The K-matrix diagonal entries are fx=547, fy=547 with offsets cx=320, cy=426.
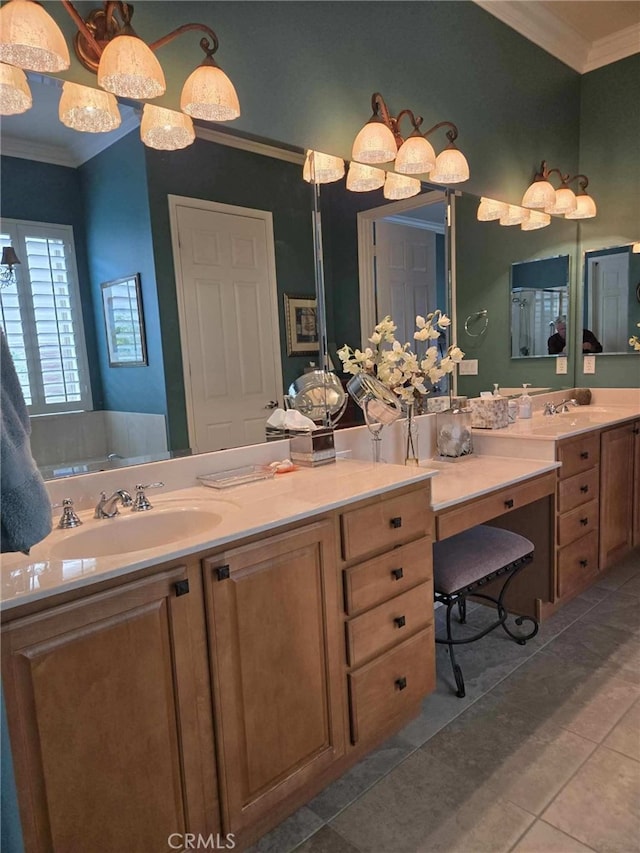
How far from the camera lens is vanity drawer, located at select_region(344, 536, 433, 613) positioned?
1623mm

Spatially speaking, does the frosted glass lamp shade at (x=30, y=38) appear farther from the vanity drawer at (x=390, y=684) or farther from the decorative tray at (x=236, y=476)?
the vanity drawer at (x=390, y=684)

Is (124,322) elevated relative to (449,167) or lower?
lower

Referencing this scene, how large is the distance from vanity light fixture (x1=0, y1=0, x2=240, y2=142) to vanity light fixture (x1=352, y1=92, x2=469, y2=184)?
67 centimetres

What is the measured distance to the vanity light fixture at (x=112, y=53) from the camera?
1.32 metres

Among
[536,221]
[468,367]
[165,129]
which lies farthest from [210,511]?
[536,221]

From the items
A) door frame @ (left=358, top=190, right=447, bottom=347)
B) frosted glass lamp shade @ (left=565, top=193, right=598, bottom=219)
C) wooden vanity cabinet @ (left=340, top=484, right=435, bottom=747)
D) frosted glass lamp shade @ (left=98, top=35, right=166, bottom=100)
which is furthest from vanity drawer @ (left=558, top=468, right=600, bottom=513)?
frosted glass lamp shade @ (left=98, top=35, right=166, bottom=100)

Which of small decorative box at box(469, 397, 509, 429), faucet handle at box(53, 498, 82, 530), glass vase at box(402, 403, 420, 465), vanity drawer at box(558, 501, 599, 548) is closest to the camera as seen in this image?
faucet handle at box(53, 498, 82, 530)

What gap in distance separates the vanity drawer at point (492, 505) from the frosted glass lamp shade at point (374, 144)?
1426mm

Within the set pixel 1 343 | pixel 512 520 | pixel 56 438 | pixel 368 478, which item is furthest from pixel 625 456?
pixel 1 343

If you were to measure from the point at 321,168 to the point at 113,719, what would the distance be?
1961 mm

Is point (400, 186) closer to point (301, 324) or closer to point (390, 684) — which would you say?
point (301, 324)

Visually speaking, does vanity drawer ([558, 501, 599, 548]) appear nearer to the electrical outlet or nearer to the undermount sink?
the electrical outlet

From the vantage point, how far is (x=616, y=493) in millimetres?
3049

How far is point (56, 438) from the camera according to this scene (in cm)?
159
